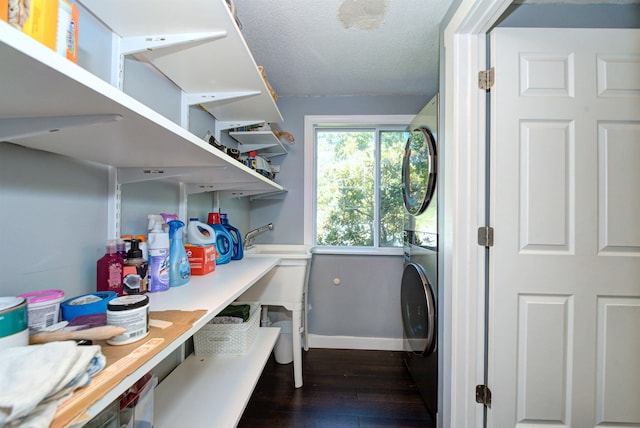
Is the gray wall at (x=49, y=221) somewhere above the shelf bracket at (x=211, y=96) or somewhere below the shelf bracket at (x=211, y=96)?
below

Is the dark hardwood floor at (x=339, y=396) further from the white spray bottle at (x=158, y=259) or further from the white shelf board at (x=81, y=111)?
the white shelf board at (x=81, y=111)

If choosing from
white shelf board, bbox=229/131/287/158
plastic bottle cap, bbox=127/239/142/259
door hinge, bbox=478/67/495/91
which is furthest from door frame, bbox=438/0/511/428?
plastic bottle cap, bbox=127/239/142/259

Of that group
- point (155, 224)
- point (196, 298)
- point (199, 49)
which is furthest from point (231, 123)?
point (196, 298)

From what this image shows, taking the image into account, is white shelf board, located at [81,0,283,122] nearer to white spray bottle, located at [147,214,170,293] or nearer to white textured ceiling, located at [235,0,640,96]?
white textured ceiling, located at [235,0,640,96]

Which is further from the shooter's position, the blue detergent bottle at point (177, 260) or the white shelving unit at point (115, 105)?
the blue detergent bottle at point (177, 260)

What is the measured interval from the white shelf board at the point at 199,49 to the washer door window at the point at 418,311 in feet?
4.65

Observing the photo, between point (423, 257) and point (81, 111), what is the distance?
1.68 meters

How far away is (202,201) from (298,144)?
1101 mm

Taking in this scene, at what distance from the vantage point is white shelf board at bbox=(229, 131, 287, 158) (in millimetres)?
1786

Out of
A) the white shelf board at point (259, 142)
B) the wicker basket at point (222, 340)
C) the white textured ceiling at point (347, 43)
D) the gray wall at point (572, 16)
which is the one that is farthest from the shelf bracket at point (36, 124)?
the gray wall at point (572, 16)

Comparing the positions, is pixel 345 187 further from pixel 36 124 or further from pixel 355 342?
pixel 36 124

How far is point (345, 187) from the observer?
2416 millimetres

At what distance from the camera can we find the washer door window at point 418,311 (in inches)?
56.2

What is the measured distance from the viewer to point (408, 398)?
1.64m
